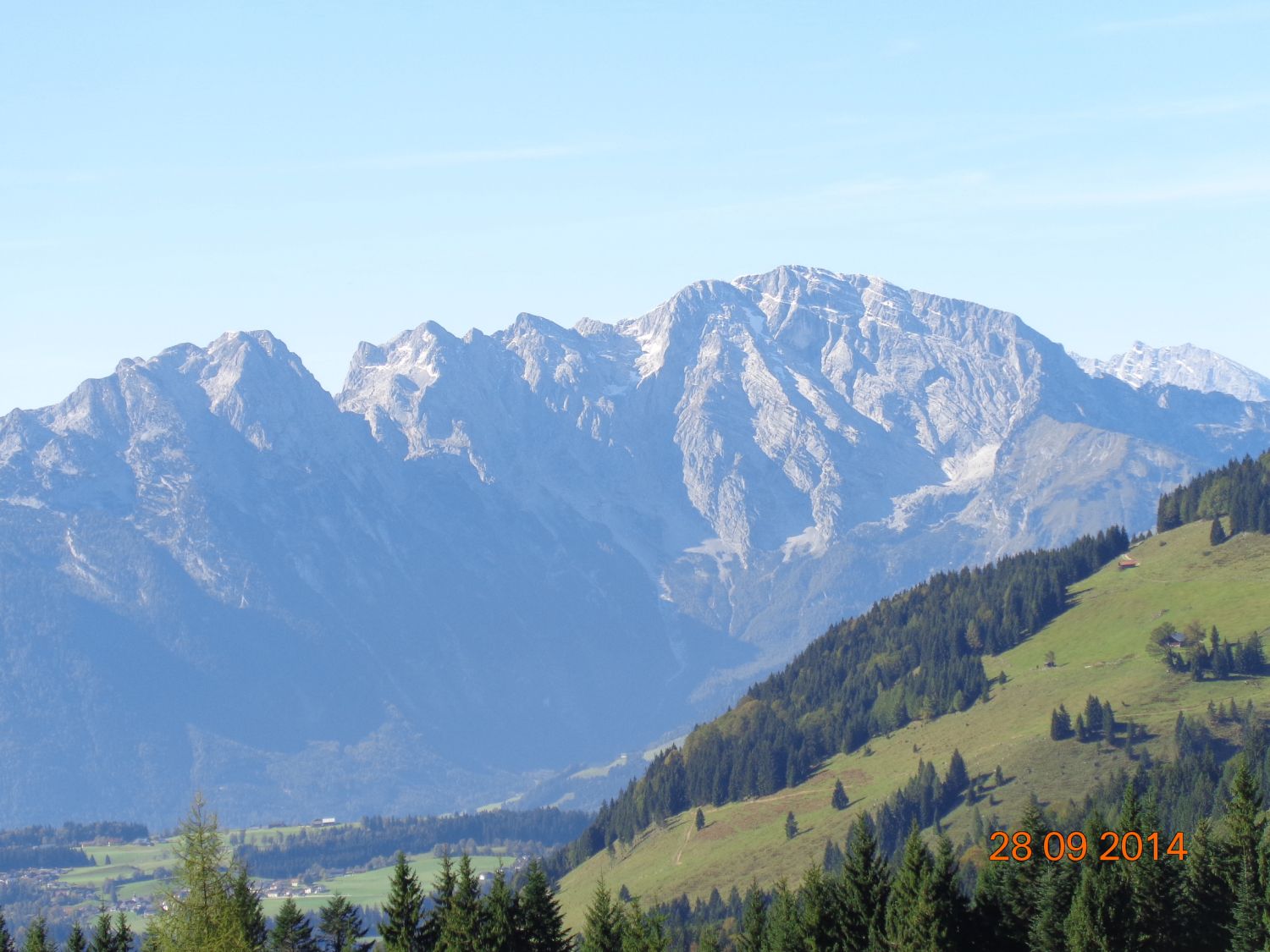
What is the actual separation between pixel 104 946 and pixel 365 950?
18.4 metres

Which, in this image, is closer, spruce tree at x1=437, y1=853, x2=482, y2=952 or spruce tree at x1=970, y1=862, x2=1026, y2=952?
spruce tree at x1=437, y1=853, x2=482, y2=952

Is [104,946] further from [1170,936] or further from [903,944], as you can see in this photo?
[1170,936]

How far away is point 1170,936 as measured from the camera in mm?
104000

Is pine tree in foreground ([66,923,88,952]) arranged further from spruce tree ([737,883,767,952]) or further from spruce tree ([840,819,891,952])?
spruce tree ([840,819,891,952])

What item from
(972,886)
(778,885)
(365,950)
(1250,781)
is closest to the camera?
(1250,781)

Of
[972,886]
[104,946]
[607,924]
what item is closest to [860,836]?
[607,924]

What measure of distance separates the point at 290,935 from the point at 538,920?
76.8 ft

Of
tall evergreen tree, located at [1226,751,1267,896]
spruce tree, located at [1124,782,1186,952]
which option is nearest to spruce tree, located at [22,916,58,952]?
spruce tree, located at [1124,782,1186,952]

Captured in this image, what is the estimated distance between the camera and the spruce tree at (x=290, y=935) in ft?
400

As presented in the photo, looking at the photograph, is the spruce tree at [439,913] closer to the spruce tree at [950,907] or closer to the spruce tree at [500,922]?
the spruce tree at [500,922]
